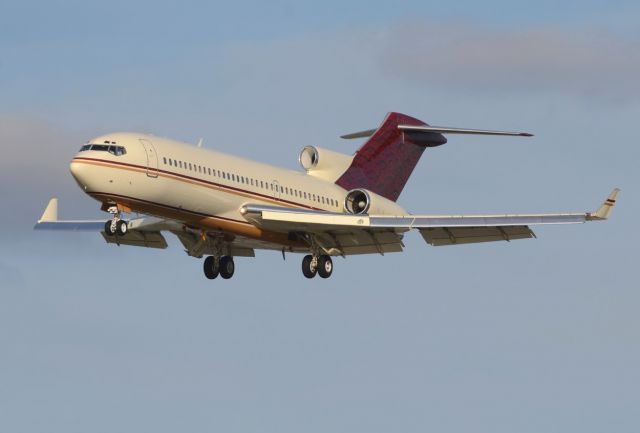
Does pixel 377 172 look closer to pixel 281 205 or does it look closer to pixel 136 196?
pixel 281 205

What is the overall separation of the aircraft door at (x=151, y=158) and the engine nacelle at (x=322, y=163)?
7.36m

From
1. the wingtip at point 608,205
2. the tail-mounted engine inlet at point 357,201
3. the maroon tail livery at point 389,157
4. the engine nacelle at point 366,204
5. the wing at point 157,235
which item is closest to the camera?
the wingtip at point 608,205

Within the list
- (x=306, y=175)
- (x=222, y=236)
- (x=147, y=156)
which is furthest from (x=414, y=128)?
(x=147, y=156)

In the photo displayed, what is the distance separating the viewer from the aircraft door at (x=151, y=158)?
1719 inches

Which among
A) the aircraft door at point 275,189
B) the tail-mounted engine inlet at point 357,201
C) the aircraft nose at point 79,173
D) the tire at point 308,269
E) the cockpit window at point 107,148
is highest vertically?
the tail-mounted engine inlet at point 357,201

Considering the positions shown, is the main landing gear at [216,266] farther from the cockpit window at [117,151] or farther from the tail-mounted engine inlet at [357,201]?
the cockpit window at [117,151]

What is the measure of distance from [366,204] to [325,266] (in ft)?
7.92

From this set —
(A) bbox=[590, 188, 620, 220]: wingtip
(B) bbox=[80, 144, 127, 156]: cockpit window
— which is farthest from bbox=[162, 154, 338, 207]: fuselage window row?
(A) bbox=[590, 188, 620, 220]: wingtip

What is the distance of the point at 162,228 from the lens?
160ft

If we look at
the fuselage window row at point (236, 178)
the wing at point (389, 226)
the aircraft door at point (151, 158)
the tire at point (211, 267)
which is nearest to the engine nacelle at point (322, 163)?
the fuselage window row at point (236, 178)

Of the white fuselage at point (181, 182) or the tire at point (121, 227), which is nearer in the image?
the white fuselage at point (181, 182)

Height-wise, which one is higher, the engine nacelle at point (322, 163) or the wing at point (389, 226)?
the engine nacelle at point (322, 163)

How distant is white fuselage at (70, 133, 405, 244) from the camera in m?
43.2

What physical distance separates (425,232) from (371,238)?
1596mm
